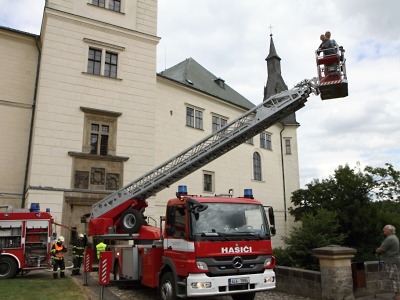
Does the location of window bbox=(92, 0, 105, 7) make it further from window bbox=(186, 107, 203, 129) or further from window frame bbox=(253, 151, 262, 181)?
window frame bbox=(253, 151, 262, 181)

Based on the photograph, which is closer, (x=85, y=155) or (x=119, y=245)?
(x=119, y=245)

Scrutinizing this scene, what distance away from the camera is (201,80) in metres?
28.5

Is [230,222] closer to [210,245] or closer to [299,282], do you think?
[210,245]

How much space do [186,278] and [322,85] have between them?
6.06 meters

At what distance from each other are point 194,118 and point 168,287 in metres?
17.8

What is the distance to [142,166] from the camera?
1839 centimetres

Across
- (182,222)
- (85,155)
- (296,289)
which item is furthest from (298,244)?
(85,155)

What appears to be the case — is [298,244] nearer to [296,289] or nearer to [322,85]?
[296,289]

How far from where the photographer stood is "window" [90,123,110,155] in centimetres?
1753

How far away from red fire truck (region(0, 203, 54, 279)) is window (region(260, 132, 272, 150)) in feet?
74.1

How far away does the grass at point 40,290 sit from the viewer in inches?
338

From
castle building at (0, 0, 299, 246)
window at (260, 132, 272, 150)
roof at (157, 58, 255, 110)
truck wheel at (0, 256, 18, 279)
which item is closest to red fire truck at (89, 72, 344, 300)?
truck wheel at (0, 256, 18, 279)

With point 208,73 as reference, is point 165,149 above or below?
below

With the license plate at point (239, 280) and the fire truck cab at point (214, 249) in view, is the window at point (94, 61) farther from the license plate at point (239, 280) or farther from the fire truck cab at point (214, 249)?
the license plate at point (239, 280)
